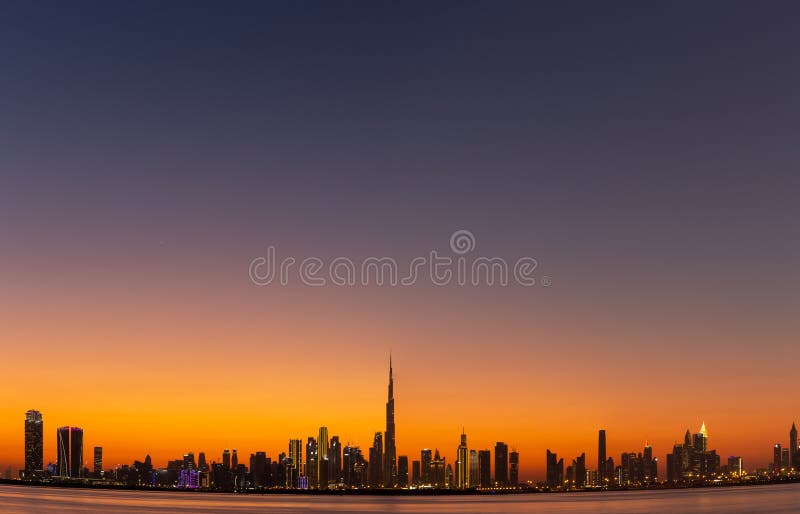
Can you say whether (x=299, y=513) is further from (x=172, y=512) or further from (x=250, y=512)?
(x=172, y=512)

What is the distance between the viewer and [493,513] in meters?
112

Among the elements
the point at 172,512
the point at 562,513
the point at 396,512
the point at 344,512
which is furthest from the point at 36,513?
the point at 562,513

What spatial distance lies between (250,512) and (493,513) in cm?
3378

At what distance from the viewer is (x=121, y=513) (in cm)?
10531

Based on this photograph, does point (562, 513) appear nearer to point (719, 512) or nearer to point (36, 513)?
point (719, 512)

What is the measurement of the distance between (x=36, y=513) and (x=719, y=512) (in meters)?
85.7

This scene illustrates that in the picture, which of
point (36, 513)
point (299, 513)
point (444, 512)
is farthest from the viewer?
point (444, 512)

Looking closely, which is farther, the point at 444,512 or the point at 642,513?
the point at 444,512

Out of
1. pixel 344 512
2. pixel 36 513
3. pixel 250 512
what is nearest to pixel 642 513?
pixel 344 512

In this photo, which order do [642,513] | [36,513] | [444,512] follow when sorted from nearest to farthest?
[36,513] < [642,513] < [444,512]

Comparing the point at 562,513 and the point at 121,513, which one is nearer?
the point at 121,513

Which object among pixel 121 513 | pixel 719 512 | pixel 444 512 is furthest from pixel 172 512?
pixel 719 512

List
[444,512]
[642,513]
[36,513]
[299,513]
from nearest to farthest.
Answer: [36,513], [642,513], [299,513], [444,512]

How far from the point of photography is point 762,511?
109375 millimetres
